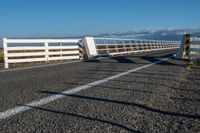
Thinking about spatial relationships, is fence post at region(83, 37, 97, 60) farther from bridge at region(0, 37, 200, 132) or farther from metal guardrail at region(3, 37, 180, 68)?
bridge at region(0, 37, 200, 132)

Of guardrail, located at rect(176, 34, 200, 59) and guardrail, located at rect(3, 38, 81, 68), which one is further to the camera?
guardrail, located at rect(176, 34, 200, 59)

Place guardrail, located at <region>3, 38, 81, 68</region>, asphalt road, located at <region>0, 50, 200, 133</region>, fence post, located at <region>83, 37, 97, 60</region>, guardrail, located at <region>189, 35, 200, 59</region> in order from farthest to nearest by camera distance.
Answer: fence post, located at <region>83, 37, 97, 60</region> < guardrail, located at <region>189, 35, 200, 59</region> < guardrail, located at <region>3, 38, 81, 68</region> < asphalt road, located at <region>0, 50, 200, 133</region>

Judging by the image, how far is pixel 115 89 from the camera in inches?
248

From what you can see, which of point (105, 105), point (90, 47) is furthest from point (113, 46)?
point (105, 105)

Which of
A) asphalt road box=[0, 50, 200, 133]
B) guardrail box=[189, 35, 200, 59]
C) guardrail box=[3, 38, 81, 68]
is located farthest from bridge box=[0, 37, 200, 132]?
guardrail box=[189, 35, 200, 59]

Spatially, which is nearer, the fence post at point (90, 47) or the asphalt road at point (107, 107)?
the asphalt road at point (107, 107)

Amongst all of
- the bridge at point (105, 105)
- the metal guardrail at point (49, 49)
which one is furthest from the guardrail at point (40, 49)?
the bridge at point (105, 105)

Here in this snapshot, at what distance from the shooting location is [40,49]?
613 inches

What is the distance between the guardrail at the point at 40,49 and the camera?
13.9 m

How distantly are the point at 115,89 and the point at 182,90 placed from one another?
116cm

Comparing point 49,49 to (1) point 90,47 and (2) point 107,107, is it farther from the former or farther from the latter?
(2) point 107,107

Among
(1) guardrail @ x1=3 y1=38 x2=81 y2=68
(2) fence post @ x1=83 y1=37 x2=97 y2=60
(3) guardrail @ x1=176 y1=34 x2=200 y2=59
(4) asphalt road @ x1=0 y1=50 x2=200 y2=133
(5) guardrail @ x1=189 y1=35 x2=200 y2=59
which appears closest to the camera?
(4) asphalt road @ x1=0 y1=50 x2=200 y2=133

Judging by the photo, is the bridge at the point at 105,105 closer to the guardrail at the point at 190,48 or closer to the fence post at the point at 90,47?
the guardrail at the point at 190,48

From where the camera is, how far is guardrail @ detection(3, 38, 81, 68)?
13890 mm
